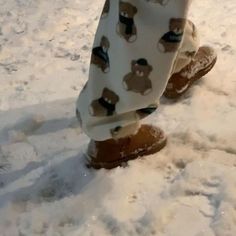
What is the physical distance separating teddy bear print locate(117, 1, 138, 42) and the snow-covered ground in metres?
0.27

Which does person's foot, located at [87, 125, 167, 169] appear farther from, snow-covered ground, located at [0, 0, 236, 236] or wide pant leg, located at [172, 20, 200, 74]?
wide pant leg, located at [172, 20, 200, 74]

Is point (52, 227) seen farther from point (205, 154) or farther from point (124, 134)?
point (205, 154)

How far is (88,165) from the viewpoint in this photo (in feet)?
3.47

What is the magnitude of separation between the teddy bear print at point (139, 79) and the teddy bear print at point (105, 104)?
0.04 m

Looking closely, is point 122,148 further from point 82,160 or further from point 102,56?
point 102,56

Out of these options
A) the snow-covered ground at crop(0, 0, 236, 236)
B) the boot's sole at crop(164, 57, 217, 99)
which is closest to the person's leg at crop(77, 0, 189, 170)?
the snow-covered ground at crop(0, 0, 236, 236)

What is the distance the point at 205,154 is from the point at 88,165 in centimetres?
22

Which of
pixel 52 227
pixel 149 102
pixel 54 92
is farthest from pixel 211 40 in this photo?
pixel 52 227

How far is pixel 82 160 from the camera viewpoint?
3.52 ft

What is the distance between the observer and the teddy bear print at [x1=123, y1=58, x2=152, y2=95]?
91cm

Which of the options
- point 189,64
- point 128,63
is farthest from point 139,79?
point 189,64

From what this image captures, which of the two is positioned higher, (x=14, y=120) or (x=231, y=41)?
(x=231, y=41)

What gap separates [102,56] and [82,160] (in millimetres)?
221

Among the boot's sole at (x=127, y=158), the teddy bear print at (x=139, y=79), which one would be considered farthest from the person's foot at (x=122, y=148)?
the teddy bear print at (x=139, y=79)
